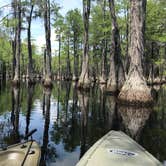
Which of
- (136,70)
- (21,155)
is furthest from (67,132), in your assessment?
(136,70)

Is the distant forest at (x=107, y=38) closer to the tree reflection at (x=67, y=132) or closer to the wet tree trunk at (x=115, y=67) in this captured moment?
the wet tree trunk at (x=115, y=67)

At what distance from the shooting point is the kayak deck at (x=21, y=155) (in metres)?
4.69

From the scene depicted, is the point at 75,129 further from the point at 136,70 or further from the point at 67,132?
the point at 136,70

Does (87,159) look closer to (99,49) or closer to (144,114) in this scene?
(144,114)

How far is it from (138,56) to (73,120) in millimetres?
5953

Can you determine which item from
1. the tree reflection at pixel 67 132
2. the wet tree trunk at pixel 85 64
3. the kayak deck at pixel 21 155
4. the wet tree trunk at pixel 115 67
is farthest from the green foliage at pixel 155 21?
the kayak deck at pixel 21 155

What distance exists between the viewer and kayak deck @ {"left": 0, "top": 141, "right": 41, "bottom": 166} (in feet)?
15.4

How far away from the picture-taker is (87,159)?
4.41 meters

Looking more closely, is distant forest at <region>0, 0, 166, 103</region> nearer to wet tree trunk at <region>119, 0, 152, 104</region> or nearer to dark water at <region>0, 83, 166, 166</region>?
wet tree trunk at <region>119, 0, 152, 104</region>

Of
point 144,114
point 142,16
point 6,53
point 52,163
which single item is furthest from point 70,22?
point 52,163

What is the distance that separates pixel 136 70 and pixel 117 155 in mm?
10979

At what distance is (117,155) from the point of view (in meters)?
4.47

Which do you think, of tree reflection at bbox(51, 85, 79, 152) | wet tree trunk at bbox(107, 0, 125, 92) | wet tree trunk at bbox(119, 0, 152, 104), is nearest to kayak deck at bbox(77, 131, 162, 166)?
tree reflection at bbox(51, 85, 79, 152)

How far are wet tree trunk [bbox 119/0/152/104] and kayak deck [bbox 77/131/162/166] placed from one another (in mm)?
9001
